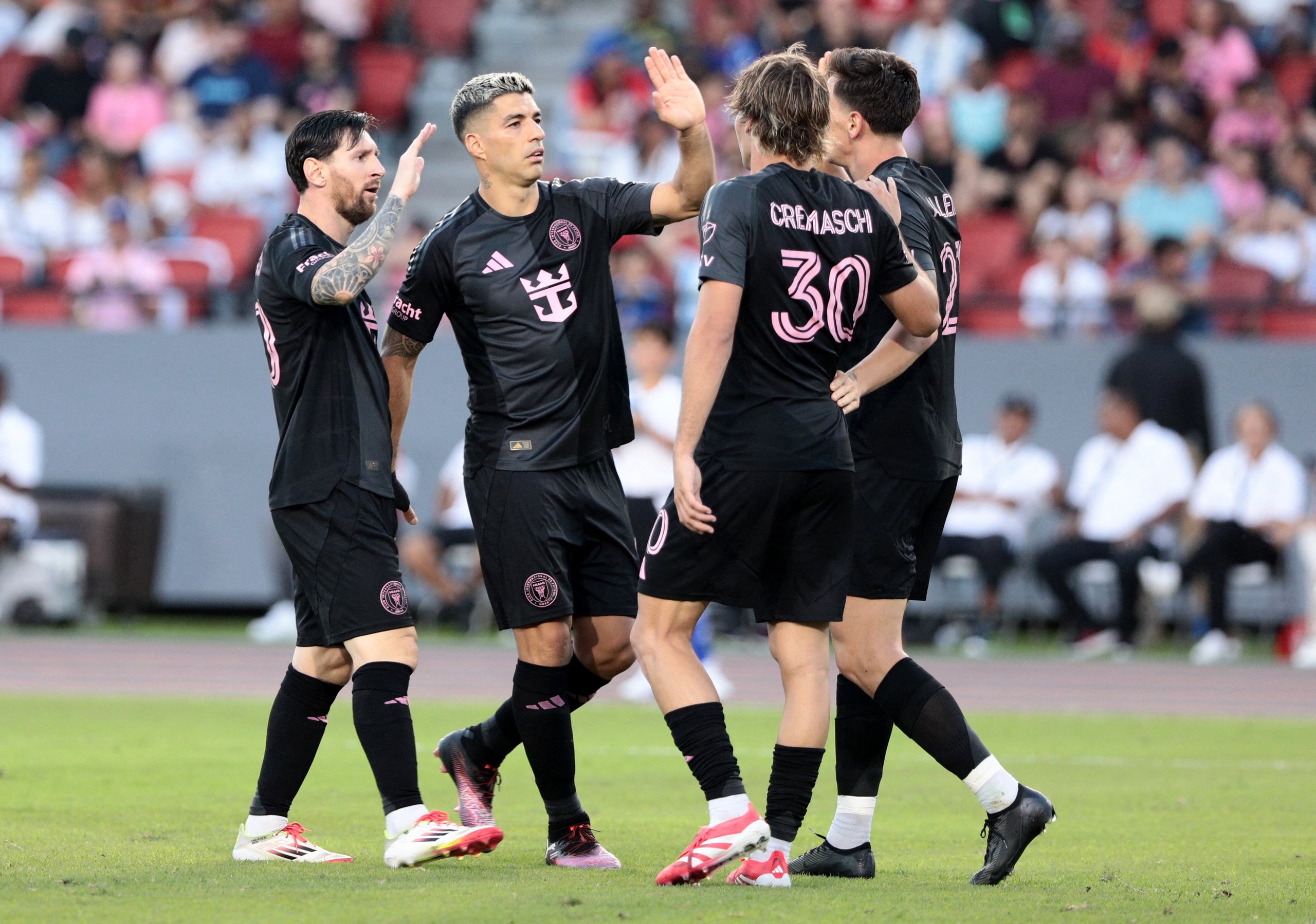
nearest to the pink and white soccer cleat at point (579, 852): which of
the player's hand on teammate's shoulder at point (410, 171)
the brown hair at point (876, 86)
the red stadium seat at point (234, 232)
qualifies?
the player's hand on teammate's shoulder at point (410, 171)

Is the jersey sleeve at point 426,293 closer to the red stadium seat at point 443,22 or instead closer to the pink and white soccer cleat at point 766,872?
the pink and white soccer cleat at point 766,872

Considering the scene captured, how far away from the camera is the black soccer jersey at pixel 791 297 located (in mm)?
5305

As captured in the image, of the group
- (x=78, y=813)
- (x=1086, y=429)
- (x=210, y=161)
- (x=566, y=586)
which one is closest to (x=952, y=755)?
(x=566, y=586)

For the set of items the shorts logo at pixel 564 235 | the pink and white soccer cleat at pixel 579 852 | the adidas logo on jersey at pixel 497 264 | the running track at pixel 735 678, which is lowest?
the running track at pixel 735 678

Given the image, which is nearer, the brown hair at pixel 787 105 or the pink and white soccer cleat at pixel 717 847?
the pink and white soccer cleat at pixel 717 847

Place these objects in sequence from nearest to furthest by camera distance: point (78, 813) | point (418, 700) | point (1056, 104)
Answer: point (78, 813), point (418, 700), point (1056, 104)

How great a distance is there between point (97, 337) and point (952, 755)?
13.4 meters

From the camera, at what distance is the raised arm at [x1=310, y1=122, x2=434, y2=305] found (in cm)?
552

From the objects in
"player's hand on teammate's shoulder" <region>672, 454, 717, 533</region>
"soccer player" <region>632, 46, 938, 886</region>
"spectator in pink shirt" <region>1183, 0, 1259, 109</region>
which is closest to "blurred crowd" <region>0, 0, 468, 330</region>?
"spectator in pink shirt" <region>1183, 0, 1259, 109</region>

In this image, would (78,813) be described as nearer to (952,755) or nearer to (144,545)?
(952,755)

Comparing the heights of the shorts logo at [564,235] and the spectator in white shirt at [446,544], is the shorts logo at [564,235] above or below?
above

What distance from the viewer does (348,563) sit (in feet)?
18.6

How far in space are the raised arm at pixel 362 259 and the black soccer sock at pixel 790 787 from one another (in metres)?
1.95

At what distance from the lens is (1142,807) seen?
24.0 feet
